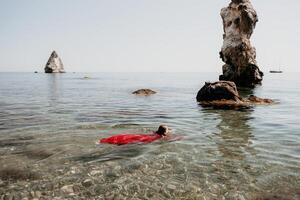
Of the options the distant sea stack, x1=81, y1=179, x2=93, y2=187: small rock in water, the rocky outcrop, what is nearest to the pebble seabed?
x1=81, y1=179, x2=93, y2=187: small rock in water

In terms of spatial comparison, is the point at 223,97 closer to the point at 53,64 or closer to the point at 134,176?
the point at 134,176

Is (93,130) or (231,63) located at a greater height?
(231,63)

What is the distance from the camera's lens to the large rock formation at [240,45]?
5344cm

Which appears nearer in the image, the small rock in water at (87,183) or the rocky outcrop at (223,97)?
the small rock in water at (87,183)

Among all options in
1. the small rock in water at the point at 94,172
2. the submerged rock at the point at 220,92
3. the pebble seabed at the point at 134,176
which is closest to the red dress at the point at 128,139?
the pebble seabed at the point at 134,176

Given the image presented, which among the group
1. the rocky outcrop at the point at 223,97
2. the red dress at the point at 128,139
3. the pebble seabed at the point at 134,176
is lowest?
the pebble seabed at the point at 134,176

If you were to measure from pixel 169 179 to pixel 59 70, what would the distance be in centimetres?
19031

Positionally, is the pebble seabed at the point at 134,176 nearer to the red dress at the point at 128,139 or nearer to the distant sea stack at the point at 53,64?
the red dress at the point at 128,139

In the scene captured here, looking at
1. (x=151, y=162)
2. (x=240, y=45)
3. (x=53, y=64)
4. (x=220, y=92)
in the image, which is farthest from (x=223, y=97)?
(x=53, y=64)

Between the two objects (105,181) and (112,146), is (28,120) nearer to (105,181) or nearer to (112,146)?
(112,146)

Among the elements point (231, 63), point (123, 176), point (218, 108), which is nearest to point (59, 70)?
point (231, 63)

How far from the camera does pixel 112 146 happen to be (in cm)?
1109

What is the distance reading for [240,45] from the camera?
53281mm

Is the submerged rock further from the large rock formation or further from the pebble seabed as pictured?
the large rock formation
